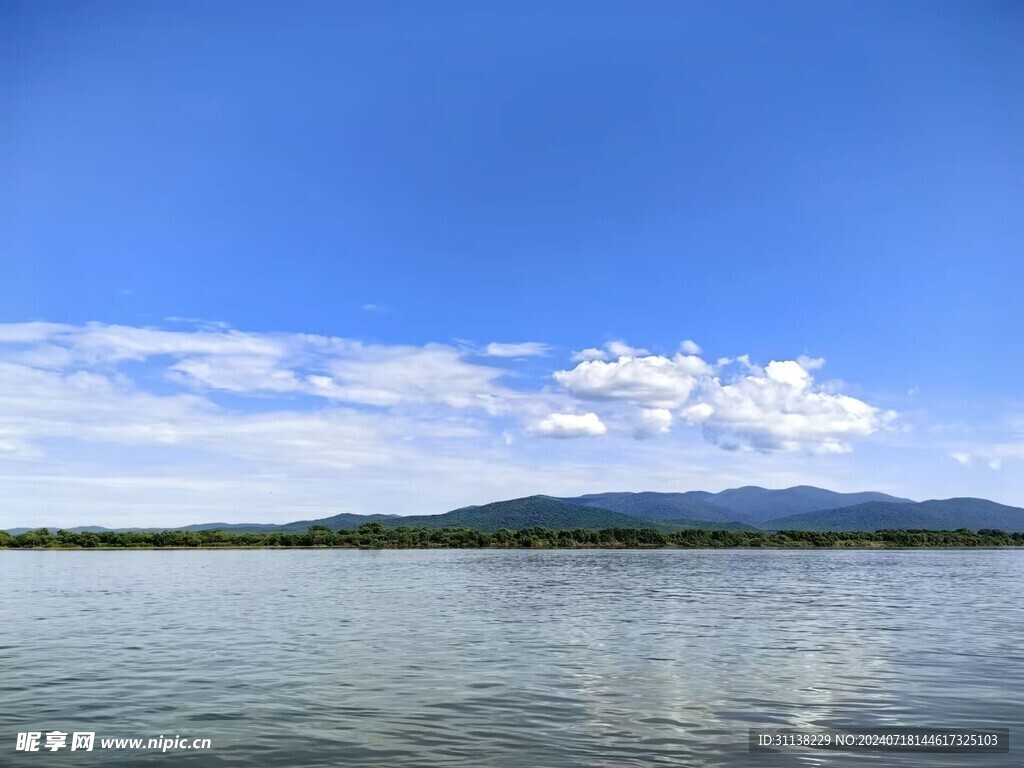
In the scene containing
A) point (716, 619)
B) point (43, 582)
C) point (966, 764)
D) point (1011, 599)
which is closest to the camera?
point (966, 764)

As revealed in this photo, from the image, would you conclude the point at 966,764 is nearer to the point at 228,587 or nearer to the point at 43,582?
the point at 228,587

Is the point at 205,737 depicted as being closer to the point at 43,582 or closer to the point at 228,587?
the point at 228,587

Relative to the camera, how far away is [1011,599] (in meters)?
55.2

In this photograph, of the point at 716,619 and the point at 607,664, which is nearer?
the point at 607,664

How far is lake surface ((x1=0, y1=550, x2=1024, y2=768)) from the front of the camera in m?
17.2

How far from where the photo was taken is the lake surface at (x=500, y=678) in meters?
17.2

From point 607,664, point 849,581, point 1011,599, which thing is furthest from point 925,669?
point 849,581

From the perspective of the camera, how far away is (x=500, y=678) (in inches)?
984

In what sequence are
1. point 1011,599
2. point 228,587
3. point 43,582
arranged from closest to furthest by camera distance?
point 1011,599, point 228,587, point 43,582

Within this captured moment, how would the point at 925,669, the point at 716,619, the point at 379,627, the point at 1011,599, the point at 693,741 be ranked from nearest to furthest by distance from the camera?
the point at 693,741 < the point at 925,669 < the point at 379,627 < the point at 716,619 < the point at 1011,599

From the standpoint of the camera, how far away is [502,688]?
23.4 m

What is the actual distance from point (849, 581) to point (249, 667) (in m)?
67.1

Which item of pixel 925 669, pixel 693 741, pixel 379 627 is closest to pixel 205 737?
pixel 693 741

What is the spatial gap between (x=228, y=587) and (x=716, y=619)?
Answer: 1768 inches
